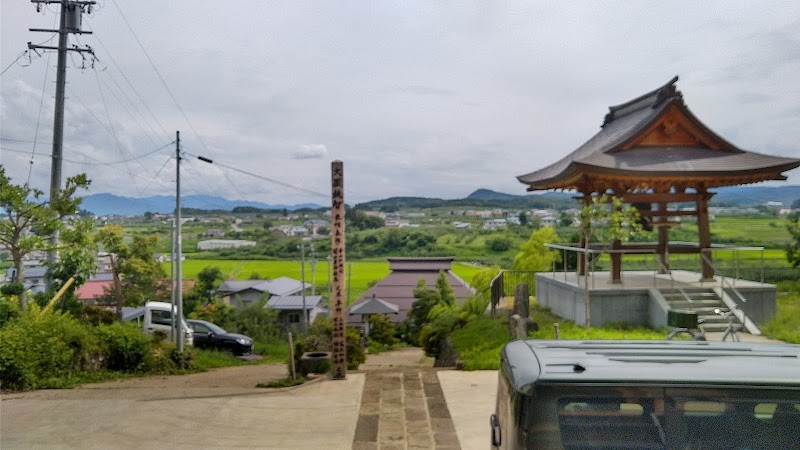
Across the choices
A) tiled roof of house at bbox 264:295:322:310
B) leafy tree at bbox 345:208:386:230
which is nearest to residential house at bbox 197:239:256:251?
leafy tree at bbox 345:208:386:230

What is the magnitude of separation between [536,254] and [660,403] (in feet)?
54.2

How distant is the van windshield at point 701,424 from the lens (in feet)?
7.52

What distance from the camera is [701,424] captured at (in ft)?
7.66

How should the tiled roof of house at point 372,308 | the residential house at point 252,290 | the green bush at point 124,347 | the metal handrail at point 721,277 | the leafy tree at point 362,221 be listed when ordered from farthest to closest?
the leafy tree at point 362,221, the residential house at point 252,290, the tiled roof of house at point 372,308, the green bush at point 124,347, the metal handrail at point 721,277

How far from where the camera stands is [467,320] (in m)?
14.4

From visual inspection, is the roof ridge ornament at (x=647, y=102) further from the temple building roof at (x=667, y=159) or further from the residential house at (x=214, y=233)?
the residential house at (x=214, y=233)

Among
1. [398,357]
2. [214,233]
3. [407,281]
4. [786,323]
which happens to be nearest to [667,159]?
[786,323]

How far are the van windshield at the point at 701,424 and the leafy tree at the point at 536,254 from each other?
1602 cm

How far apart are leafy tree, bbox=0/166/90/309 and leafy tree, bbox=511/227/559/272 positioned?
1247 centimetres

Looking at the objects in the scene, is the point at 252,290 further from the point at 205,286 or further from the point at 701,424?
the point at 701,424

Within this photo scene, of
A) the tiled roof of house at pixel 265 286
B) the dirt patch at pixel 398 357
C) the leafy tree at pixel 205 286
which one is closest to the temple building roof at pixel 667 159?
the dirt patch at pixel 398 357

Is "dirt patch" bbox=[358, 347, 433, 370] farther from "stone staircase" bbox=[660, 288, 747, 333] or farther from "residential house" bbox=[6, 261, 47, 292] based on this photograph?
"residential house" bbox=[6, 261, 47, 292]

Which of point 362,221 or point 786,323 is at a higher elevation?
point 362,221

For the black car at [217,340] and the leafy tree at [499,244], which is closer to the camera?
the black car at [217,340]
